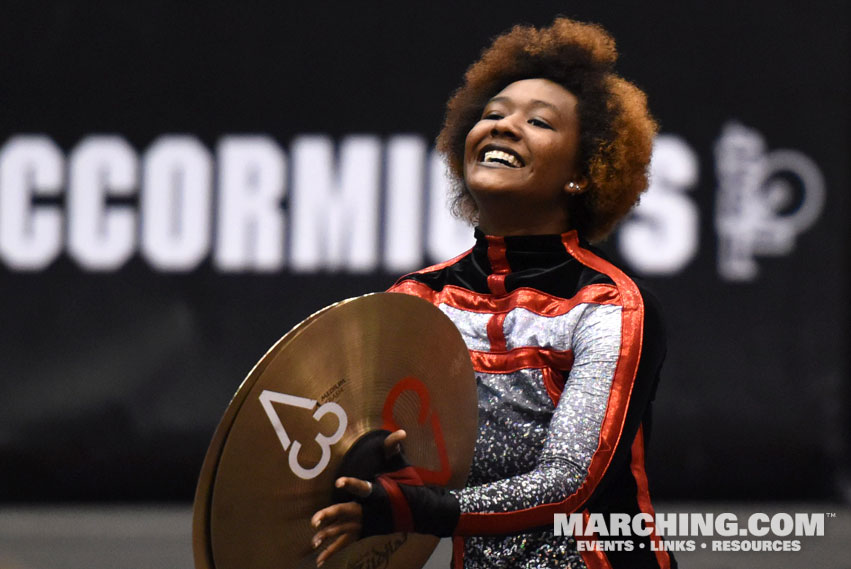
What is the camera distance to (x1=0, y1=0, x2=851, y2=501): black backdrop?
4965mm

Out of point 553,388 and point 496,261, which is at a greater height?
point 496,261

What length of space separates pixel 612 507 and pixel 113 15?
3975 mm

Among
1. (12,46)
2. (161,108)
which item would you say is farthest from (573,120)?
(12,46)

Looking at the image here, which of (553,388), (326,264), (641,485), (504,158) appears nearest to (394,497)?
(553,388)

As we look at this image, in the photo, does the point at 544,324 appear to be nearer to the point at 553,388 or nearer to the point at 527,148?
the point at 553,388

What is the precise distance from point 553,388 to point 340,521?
0.50 metres

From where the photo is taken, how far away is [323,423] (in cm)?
153

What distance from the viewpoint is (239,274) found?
5055 mm

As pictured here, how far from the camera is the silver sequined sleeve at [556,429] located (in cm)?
163

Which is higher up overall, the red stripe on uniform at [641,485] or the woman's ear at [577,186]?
the woman's ear at [577,186]

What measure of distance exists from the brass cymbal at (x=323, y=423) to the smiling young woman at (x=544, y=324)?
6 centimetres

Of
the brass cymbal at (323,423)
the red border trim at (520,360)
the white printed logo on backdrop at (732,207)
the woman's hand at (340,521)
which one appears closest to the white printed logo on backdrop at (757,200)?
the white printed logo on backdrop at (732,207)

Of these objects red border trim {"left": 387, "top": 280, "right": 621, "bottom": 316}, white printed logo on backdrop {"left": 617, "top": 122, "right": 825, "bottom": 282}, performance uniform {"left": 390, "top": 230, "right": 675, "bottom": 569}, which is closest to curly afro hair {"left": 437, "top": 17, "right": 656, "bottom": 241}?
performance uniform {"left": 390, "top": 230, "right": 675, "bottom": 569}

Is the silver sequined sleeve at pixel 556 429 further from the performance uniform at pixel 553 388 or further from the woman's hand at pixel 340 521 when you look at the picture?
A: the woman's hand at pixel 340 521
